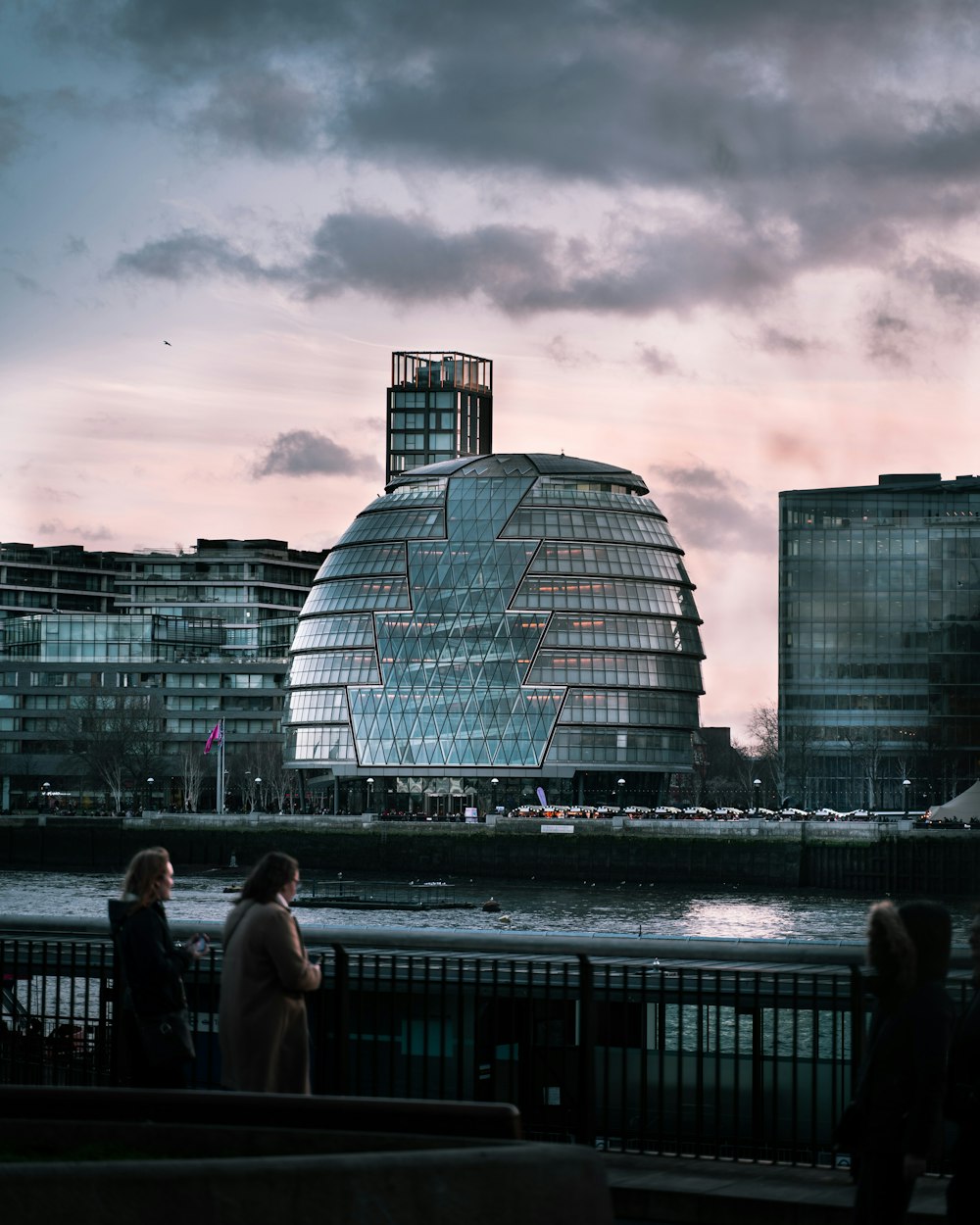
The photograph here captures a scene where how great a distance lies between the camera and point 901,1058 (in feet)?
39.4

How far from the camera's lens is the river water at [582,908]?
8975 cm

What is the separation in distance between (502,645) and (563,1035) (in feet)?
505

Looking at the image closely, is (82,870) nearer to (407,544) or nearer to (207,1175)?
(407,544)

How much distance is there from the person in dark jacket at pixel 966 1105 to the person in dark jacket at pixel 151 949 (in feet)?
17.5

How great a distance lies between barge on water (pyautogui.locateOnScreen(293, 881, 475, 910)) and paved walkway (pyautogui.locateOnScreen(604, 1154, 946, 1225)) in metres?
84.9

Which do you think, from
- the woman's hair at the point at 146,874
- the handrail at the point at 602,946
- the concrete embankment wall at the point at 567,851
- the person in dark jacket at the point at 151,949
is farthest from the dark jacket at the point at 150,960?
the concrete embankment wall at the point at 567,851

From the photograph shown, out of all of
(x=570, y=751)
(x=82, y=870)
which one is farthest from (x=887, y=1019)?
(x=570, y=751)

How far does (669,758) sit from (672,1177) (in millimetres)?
164814

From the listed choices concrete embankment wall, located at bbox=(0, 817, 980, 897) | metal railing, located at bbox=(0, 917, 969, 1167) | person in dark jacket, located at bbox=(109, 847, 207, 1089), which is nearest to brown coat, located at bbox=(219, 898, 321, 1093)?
person in dark jacket, located at bbox=(109, 847, 207, 1089)

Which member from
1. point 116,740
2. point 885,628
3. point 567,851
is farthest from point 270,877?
point 885,628

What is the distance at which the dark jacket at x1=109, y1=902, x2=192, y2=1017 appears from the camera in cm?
1532

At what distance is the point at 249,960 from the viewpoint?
1445cm

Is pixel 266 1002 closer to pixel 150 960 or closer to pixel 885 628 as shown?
pixel 150 960

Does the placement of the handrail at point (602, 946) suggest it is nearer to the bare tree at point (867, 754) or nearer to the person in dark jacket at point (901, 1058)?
the person in dark jacket at point (901, 1058)
